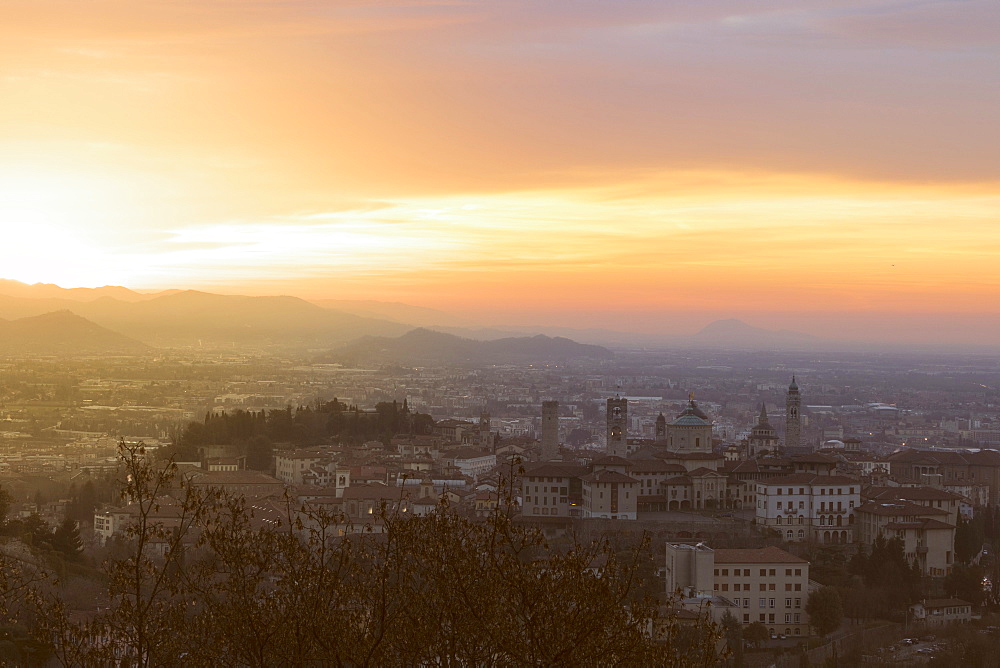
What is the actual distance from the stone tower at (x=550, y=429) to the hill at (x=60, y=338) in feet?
171

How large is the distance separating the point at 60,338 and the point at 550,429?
6010 centimetres

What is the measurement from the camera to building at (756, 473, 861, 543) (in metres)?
35.5

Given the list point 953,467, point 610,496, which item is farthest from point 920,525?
point 953,467

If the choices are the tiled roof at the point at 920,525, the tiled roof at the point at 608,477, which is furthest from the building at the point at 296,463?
the tiled roof at the point at 920,525

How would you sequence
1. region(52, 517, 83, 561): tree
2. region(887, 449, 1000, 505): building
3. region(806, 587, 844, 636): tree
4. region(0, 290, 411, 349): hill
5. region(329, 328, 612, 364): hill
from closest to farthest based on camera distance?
region(52, 517, 83, 561): tree
region(806, 587, 844, 636): tree
region(887, 449, 1000, 505): building
region(0, 290, 411, 349): hill
region(329, 328, 612, 364): hill

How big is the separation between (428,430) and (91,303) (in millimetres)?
71057

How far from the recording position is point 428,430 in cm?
5666

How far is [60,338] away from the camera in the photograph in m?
98.1

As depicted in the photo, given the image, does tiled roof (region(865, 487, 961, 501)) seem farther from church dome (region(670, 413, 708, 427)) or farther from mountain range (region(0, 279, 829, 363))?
mountain range (region(0, 279, 829, 363))

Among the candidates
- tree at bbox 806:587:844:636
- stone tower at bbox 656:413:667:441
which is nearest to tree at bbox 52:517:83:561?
tree at bbox 806:587:844:636

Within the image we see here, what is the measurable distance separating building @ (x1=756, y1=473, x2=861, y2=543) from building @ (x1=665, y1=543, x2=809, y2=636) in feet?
20.4

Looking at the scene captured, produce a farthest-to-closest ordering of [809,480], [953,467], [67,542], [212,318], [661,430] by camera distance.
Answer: [212,318] < [661,430] < [953,467] < [809,480] < [67,542]

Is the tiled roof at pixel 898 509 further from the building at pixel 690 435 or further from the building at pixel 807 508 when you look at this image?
the building at pixel 690 435

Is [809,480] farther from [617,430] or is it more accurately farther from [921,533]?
[617,430]
